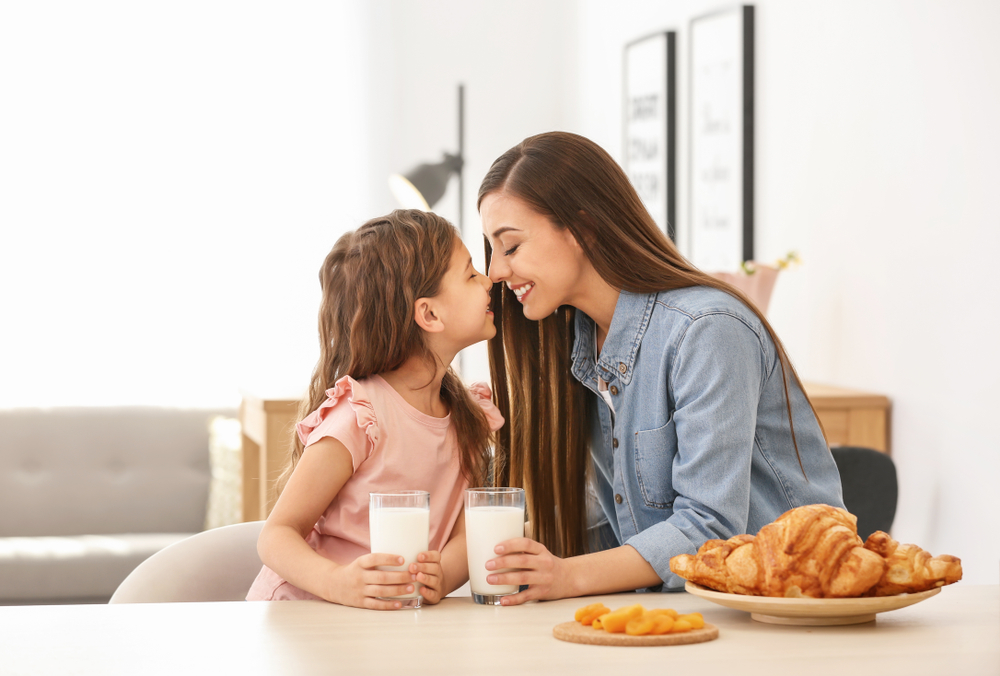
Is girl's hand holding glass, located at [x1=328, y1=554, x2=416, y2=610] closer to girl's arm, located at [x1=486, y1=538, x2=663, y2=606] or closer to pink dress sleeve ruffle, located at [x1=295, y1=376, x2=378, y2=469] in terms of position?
girl's arm, located at [x1=486, y1=538, x2=663, y2=606]

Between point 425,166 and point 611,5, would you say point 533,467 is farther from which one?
point 611,5

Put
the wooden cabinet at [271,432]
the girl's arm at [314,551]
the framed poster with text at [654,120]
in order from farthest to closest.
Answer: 1. the framed poster with text at [654,120]
2. the wooden cabinet at [271,432]
3. the girl's arm at [314,551]

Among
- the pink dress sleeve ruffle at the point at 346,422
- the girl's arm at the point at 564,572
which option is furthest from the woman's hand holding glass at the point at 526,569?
the pink dress sleeve ruffle at the point at 346,422

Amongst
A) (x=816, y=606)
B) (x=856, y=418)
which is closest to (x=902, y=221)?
(x=856, y=418)

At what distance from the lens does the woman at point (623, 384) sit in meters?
1.21

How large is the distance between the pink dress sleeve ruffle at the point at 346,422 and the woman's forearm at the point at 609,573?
0.30 meters

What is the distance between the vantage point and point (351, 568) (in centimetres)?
104

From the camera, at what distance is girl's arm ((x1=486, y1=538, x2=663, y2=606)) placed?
1.04 metres

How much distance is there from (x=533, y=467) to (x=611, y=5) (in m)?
3.07

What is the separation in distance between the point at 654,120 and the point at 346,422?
8.91 ft

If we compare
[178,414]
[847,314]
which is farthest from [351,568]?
[178,414]

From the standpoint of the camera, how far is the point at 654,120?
367cm

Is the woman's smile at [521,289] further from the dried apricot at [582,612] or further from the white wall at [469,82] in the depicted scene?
the white wall at [469,82]

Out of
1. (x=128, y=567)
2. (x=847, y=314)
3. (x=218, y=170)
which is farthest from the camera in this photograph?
(x=218, y=170)
